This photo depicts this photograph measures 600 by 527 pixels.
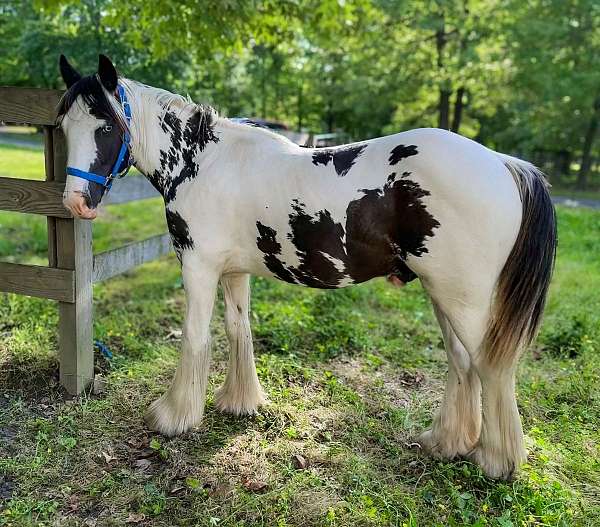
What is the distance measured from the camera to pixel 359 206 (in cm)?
254

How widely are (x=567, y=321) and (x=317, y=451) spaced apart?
11.0 ft

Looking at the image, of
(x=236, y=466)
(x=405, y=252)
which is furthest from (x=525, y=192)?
(x=236, y=466)

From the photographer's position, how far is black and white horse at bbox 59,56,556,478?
2.44 m

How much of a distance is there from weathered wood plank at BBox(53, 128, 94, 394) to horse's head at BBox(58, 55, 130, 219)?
71 cm

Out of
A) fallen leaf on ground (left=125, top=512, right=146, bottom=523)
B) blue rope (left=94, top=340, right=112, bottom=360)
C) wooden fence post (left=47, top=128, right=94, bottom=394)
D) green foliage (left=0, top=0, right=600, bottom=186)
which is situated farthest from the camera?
green foliage (left=0, top=0, right=600, bottom=186)

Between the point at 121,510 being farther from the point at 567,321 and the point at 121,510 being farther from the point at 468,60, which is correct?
the point at 468,60

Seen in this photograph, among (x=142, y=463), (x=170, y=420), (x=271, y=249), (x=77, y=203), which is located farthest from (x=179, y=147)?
(x=142, y=463)

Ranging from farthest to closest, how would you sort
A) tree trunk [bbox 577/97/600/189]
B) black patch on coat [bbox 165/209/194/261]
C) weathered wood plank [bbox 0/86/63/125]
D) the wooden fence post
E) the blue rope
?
tree trunk [bbox 577/97/600/189] < the blue rope < the wooden fence post < weathered wood plank [bbox 0/86/63/125] < black patch on coat [bbox 165/209/194/261]

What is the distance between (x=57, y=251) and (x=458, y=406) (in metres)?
2.83

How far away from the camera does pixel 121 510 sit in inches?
96.7

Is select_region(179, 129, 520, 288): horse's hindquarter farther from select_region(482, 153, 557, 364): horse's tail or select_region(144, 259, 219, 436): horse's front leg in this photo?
select_region(144, 259, 219, 436): horse's front leg

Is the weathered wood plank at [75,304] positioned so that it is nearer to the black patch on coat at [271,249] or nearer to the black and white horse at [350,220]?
the black and white horse at [350,220]

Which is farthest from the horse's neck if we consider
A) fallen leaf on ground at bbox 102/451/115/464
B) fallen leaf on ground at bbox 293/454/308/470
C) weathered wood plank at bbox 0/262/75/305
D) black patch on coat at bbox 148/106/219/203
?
fallen leaf on ground at bbox 293/454/308/470

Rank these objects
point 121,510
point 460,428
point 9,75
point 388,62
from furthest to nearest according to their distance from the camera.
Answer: point 9,75 < point 388,62 < point 460,428 < point 121,510
